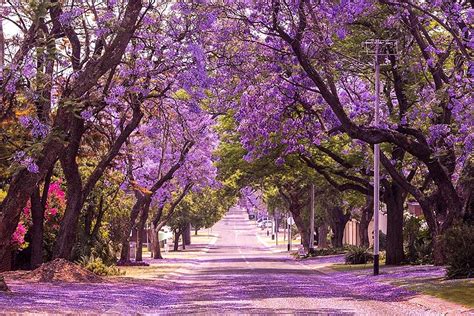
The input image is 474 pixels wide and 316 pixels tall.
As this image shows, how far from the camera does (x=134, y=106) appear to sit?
28.3 meters

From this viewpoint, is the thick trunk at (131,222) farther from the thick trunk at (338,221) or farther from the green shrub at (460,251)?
the thick trunk at (338,221)

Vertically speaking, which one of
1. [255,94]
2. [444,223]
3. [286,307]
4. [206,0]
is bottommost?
[286,307]

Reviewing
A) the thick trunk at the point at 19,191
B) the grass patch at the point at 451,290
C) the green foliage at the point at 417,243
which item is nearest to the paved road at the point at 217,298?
the grass patch at the point at 451,290

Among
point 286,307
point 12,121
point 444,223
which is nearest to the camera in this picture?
point 286,307

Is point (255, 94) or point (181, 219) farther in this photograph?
point (181, 219)

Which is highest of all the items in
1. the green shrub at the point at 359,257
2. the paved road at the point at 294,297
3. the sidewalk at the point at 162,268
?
the green shrub at the point at 359,257

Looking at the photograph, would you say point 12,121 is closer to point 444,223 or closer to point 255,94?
point 255,94

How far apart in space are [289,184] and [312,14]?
38981 millimetres

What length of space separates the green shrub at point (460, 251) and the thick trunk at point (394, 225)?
42.4ft

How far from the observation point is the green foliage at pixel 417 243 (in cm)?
3719

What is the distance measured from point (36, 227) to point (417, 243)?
1815 centimetres

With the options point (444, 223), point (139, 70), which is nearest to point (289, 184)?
point (444, 223)

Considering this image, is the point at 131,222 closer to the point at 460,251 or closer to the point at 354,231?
the point at 460,251

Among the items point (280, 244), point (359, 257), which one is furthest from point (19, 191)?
point (280, 244)
